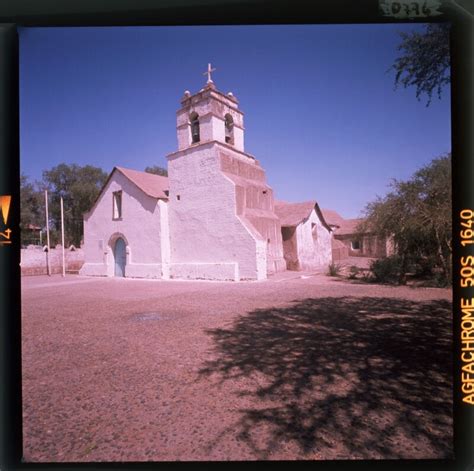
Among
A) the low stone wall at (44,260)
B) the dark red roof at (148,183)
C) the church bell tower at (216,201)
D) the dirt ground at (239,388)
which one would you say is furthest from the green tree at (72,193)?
the dirt ground at (239,388)

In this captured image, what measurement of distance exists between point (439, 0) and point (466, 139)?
122 centimetres

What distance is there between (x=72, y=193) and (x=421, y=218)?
106 ft

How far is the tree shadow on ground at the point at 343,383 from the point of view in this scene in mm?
2572

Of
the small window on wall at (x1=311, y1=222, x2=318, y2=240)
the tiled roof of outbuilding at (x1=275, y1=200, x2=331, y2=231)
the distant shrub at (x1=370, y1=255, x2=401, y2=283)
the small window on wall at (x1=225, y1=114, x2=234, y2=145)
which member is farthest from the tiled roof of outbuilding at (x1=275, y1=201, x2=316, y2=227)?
the distant shrub at (x1=370, y1=255, x2=401, y2=283)

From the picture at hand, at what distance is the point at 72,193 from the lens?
31.4m

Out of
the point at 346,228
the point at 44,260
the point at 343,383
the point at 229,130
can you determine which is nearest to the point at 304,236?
the point at 229,130

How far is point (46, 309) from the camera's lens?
9.32m

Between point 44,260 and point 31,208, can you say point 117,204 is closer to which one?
point 44,260

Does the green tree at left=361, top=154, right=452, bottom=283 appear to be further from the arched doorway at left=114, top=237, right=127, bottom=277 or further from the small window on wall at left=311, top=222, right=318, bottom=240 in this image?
the arched doorway at left=114, top=237, right=127, bottom=277

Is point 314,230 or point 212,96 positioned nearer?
point 212,96

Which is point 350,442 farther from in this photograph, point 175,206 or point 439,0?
point 175,206

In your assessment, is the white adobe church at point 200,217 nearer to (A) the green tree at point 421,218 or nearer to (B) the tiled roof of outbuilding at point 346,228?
(A) the green tree at point 421,218

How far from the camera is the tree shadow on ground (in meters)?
2.57

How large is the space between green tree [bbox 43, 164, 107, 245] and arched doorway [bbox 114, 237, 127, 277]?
13468 millimetres
